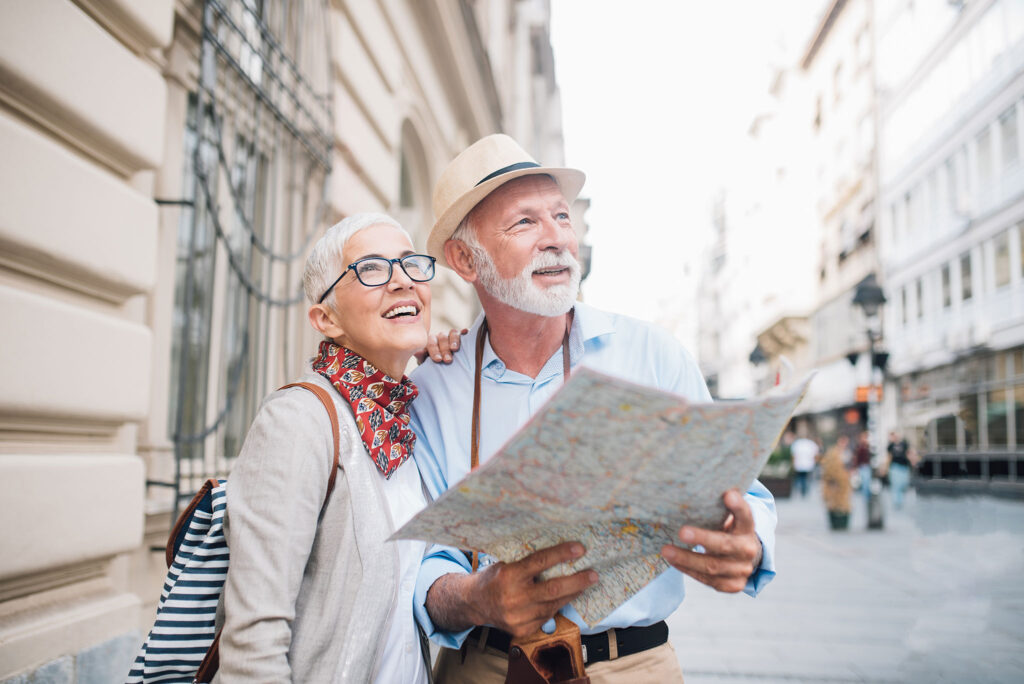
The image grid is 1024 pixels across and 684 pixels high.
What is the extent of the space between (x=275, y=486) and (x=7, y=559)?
137cm

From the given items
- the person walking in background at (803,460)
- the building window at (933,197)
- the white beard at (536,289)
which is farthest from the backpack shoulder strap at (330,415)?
the building window at (933,197)

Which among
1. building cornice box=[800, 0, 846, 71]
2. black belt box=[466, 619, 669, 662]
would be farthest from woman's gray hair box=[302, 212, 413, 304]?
building cornice box=[800, 0, 846, 71]

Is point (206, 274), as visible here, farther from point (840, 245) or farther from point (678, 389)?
point (840, 245)

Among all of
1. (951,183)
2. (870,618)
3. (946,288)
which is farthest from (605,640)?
(951,183)

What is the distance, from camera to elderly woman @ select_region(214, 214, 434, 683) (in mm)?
1492

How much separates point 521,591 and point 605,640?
54 cm

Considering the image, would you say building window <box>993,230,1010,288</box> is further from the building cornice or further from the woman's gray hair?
the woman's gray hair

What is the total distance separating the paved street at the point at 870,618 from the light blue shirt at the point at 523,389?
3547mm

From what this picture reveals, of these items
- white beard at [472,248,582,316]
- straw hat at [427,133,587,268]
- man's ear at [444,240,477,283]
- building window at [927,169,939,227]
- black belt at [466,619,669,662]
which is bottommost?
black belt at [466,619,669,662]

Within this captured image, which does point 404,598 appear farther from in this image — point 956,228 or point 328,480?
point 956,228

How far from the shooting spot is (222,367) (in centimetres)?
418

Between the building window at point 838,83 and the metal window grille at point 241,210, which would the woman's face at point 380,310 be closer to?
the metal window grille at point 241,210

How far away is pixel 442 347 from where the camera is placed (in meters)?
2.35

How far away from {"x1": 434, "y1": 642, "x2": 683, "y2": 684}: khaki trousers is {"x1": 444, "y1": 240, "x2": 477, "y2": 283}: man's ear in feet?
3.79
